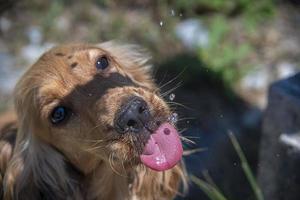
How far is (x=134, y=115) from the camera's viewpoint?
2.97m

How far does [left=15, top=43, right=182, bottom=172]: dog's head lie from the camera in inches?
120

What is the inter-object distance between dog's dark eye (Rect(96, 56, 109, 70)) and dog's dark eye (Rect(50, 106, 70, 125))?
0.80 ft

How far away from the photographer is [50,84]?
11.3ft

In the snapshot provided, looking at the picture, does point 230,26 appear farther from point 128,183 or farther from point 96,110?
point 96,110

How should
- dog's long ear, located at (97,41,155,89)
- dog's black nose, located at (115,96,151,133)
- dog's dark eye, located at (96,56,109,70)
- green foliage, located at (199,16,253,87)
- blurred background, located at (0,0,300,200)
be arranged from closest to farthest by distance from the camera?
1. dog's black nose, located at (115,96,151,133)
2. dog's dark eye, located at (96,56,109,70)
3. dog's long ear, located at (97,41,155,89)
4. blurred background, located at (0,0,300,200)
5. green foliage, located at (199,16,253,87)

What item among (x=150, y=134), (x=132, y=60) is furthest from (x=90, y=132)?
(x=132, y=60)

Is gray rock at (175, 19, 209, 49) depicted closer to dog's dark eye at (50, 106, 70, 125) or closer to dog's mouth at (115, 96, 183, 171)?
dog's dark eye at (50, 106, 70, 125)

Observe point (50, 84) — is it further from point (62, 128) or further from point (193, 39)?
point (193, 39)

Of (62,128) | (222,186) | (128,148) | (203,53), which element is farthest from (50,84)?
(203,53)

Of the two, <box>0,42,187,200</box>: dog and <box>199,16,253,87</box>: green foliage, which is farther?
<box>199,16,253,87</box>: green foliage

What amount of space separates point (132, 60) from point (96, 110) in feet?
2.62

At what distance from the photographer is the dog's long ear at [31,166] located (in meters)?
3.66

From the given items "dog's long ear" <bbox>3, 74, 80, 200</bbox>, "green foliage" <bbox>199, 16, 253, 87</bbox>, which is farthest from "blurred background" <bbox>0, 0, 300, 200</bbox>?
"dog's long ear" <bbox>3, 74, 80, 200</bbox>

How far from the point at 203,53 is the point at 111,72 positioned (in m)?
2.07
